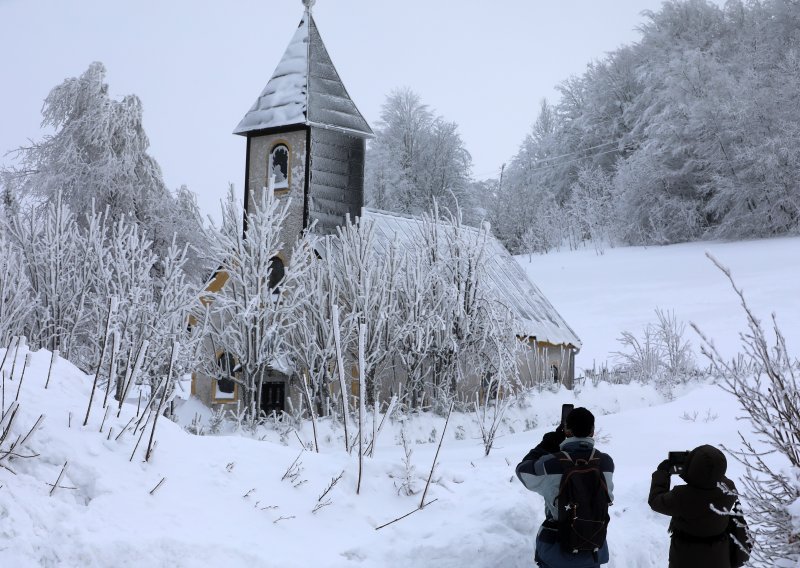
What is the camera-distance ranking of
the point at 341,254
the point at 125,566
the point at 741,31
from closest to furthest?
the point at 125,566
the point at 341,254
the point at 741,31

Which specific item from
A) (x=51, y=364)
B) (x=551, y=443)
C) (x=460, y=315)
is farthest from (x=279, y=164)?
(x=551, y=443)

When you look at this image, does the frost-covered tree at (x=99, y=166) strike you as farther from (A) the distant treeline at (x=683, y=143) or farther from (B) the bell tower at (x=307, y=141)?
(A) the distant treeline at (x=683, y=143)

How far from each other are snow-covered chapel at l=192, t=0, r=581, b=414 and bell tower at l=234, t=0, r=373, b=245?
2 centimetres

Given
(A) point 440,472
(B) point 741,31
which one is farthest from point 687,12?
(A) point 440,472

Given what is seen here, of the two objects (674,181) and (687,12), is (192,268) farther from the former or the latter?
(687,12)

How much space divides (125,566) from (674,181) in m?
33.5

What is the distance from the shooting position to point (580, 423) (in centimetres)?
476

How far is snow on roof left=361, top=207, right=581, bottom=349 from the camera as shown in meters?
20.6

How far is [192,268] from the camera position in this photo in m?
25.2

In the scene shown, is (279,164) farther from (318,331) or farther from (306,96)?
(318,331)

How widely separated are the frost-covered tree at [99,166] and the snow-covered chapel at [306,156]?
13.8ft

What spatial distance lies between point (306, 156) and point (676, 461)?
15.7 m

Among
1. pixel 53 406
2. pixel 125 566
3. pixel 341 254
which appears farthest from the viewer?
pixel 341 254

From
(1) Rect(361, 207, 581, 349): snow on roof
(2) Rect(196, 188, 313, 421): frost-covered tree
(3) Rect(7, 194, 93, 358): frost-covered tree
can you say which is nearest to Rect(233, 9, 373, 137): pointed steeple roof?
(1) Rect(361, 207, 581, 349): snow on roof
